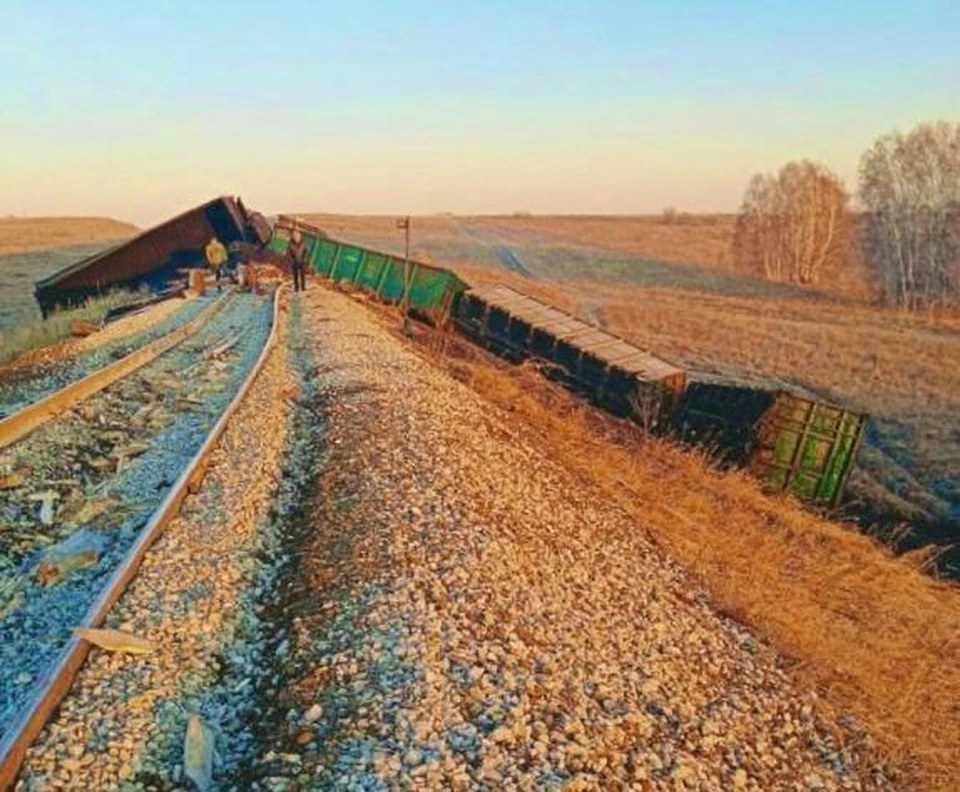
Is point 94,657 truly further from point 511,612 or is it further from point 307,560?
point 511,612

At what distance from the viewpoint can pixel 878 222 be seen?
2240 inches

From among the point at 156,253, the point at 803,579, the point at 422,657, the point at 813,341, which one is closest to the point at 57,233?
the point at 156,253

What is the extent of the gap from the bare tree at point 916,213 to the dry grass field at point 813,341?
10.2 feet

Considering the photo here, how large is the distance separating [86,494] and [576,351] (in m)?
12.3

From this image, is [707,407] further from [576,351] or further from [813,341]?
[813,341]

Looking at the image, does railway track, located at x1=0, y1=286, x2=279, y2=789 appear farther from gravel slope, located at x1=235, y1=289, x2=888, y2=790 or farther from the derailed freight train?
the derailed freight train

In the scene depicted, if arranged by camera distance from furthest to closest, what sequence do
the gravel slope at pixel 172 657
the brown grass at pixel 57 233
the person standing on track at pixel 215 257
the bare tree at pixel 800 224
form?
the brown grass at pixel 57 233, the bare tree at pixel 800 224, the person standing on track at pixel 215 257, the gravel slope at pixel 172 657

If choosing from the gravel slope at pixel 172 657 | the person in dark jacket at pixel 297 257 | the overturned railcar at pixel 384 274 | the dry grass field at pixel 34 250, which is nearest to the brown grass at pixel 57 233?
the dry grass field at pixel 34 250

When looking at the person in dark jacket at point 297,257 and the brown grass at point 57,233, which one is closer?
the person in dark jacket at point 297,257

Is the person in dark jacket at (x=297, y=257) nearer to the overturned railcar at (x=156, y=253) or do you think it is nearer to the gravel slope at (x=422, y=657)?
the overturned railcar at (x=156, y=253)

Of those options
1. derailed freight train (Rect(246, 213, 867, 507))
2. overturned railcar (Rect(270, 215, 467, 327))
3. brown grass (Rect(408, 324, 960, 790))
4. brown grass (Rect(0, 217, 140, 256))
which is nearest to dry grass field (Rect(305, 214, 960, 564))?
derailed freight train (Rect(246, 213, 867, 507))

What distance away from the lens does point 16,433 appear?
10078 mm

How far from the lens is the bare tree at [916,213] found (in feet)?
164

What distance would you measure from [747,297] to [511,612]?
50.8 m
